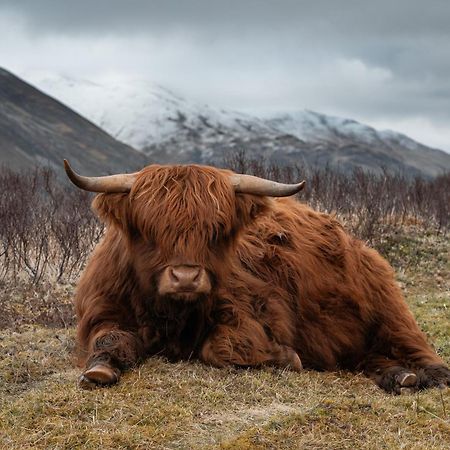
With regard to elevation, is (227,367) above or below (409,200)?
below

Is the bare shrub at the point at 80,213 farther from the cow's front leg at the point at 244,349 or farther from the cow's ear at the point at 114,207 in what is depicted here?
the cow's front leg at the point at 244,349

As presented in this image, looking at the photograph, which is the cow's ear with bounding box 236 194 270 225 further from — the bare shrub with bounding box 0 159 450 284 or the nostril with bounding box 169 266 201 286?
the bare shrub with bounding box 0 159 450 284

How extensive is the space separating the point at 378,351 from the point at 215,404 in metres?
1.97

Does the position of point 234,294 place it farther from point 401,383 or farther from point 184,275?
point 401,383

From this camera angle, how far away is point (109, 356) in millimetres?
4934

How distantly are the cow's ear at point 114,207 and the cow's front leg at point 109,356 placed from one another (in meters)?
0.69

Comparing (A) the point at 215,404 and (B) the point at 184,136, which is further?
(B) the point at 184,136

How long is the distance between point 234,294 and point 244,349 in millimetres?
418

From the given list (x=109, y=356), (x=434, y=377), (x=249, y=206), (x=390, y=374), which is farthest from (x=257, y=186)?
(x=434, y=377)

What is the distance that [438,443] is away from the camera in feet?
13.4

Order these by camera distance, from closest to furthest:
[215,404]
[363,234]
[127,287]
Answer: [215,404] < [127,287] < [363,234]

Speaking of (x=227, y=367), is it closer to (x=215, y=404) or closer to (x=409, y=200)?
(x=215, y=404)

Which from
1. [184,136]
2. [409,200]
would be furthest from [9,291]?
[184,136]

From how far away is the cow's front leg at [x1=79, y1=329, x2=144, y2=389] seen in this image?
4684 millimetres
